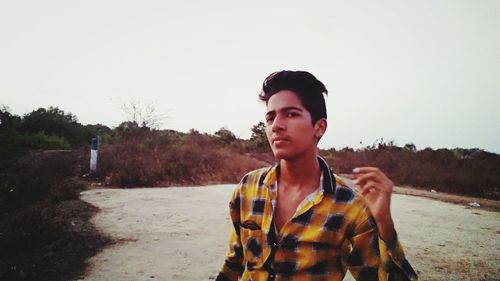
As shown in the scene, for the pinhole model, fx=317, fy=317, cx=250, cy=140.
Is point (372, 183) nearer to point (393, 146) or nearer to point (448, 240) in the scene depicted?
point (448, 240)

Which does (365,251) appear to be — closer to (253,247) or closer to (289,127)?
(253,247)

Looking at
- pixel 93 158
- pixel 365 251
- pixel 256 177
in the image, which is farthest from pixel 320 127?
pixel 93 158

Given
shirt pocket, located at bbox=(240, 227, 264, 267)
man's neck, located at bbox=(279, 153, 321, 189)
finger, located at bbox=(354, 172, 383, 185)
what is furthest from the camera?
man's neck, located at bbox=(279, 153, 321, 189)

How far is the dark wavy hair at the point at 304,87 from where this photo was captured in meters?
1.77

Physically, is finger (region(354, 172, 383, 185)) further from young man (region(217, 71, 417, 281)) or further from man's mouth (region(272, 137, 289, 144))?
man's mouth (region(272, 137, 289, 144))

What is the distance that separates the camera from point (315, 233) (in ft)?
4.99

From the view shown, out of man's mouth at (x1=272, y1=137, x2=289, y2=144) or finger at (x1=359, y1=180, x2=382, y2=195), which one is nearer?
finger at (x1=359, y1=180, x2=382, y2=195)

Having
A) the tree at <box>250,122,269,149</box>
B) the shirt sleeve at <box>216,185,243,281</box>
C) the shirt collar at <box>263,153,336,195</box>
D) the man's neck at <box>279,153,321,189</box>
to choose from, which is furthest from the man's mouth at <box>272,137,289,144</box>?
the tree at <box>250,122,269,149</box>

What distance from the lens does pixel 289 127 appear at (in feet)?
5.51

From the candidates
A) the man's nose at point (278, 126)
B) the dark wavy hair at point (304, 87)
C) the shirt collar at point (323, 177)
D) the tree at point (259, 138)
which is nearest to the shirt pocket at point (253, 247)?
the shirt collar at point (323, 177)

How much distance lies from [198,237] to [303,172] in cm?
334

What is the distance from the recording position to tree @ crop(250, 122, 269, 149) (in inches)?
993

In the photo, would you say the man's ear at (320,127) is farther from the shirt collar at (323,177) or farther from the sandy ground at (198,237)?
the sandy ground at (198,237)

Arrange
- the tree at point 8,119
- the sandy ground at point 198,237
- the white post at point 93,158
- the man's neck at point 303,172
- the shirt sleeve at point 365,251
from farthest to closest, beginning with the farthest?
the tree at point 8,119
the white post at point 93,158
the sandy ground at point 198,237
the man's neck at point 303,172
the shirt sleeve at point 365,251
